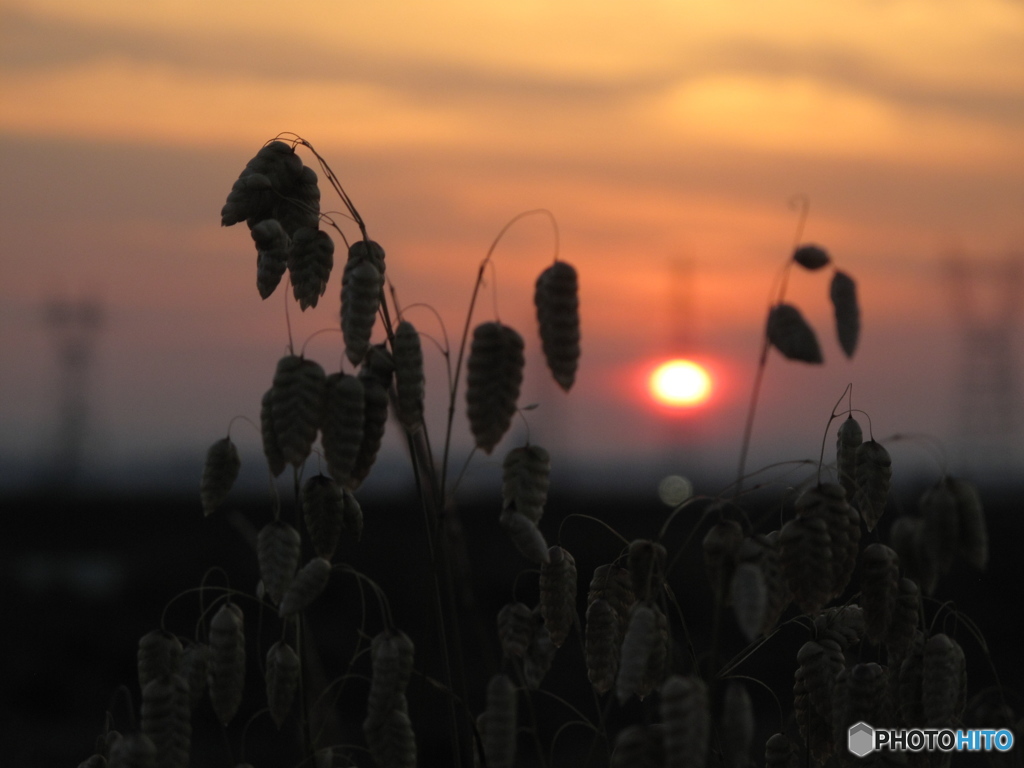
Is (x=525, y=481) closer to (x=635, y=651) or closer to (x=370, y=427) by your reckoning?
(x=370, y=427)

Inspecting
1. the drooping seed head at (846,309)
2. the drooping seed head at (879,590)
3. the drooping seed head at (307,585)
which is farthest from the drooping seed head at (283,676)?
the drooping seed head at (846,309)

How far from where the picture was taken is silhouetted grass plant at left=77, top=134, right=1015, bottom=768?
1.67 metres

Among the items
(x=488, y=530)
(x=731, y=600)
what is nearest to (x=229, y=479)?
(x=731, y=600)

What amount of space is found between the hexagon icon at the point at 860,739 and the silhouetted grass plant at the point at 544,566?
0.01 metres

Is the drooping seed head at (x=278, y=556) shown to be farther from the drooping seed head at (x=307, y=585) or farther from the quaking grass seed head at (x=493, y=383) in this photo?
the quaking grass seed head at (x=493, y=383)

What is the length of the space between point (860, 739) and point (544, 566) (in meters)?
0.60

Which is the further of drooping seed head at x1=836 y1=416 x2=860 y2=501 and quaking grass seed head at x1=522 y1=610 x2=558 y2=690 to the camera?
quaking grass seed head at x1=522 y1=610 x2=558 y2=690

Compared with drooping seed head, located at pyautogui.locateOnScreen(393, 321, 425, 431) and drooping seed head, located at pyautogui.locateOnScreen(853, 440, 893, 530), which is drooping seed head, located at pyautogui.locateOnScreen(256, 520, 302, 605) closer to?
drooping seed head, located at pyautogui.locateOnScreen(393, 321, 425, 431)

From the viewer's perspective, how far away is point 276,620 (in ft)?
59.7

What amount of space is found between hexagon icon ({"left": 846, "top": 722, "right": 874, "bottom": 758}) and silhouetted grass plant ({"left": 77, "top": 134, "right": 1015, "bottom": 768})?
13 millimetres

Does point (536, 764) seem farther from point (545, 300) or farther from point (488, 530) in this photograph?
point (488, 530)

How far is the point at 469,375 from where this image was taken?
Result: 1813 mm

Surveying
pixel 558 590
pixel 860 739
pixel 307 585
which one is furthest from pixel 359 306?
pixel 860 739

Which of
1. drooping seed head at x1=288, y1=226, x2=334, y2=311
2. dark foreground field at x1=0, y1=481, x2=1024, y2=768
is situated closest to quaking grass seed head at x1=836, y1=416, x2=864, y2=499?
dark foreground field at x1=0, y1=481, x2=1024, y2=768
